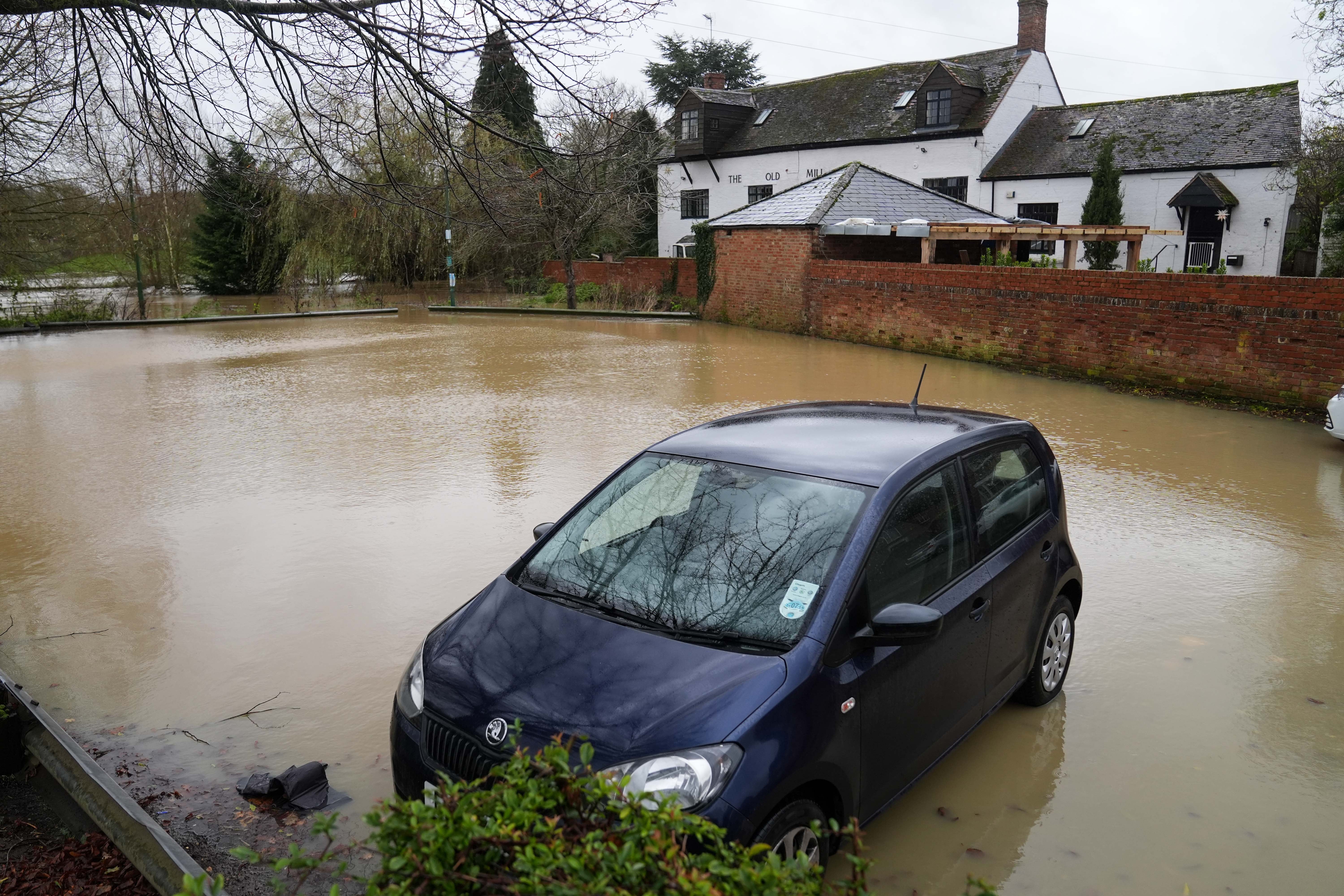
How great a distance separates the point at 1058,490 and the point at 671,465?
82.5 inches

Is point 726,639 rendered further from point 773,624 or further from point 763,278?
point 763,278

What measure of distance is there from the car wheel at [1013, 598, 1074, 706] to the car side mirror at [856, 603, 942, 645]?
1473 millimetres

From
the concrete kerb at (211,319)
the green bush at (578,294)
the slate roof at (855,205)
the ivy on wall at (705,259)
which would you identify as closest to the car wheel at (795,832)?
the slate roof at (855,205)

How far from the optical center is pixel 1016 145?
33656 millimetres

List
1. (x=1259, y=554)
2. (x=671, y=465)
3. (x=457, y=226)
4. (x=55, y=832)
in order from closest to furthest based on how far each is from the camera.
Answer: (x=55, y=832), (x=671, y=465), (x=1259, y=554), (x=457, y=226)

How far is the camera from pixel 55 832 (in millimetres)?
3830

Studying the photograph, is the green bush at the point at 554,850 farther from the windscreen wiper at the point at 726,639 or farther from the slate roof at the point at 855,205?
the slate roof at the point at 855,205

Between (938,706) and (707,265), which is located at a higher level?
(707,265)

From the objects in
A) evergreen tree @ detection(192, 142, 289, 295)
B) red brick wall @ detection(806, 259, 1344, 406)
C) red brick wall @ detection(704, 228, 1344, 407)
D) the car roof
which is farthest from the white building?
the car roof

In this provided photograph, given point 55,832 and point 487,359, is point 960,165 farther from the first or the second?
point 55,832

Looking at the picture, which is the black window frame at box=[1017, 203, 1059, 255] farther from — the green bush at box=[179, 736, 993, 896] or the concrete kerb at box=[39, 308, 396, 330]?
the green bush at box=[179, 736, 993, 896]

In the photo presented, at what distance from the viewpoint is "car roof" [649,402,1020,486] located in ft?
13.3

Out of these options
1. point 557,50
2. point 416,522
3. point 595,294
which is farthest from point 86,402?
point 595,294

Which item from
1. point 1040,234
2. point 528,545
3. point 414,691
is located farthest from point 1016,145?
point 414,691
